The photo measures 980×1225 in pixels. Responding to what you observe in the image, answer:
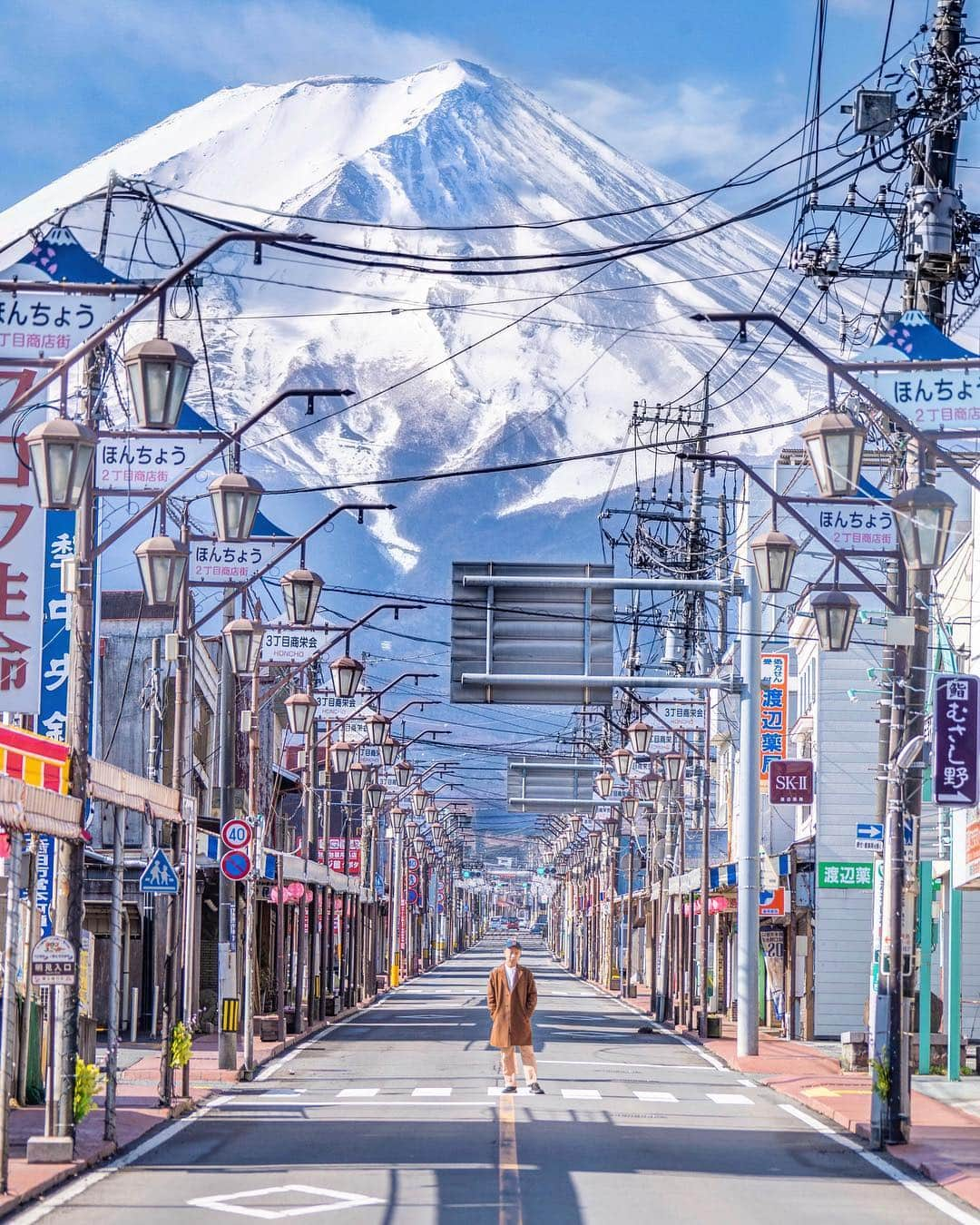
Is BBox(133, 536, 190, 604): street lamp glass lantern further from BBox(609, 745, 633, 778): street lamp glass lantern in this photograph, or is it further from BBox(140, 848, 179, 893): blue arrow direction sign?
BBox(609, 745, 633, 778): street lamp glass lantern

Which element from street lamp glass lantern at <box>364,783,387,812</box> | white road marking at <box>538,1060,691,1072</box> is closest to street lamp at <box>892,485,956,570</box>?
white road marking at <box>538,1060,691,1072</box>

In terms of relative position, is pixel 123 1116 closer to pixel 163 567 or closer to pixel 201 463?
pixel 163 567

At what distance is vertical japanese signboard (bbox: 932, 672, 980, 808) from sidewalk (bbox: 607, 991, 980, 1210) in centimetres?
421

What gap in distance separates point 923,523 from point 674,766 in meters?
42.6

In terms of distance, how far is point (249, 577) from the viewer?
94.8 ft

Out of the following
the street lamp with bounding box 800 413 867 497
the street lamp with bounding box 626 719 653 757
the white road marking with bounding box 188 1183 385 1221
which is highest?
the street lamp with bounding box 800 413 867 497

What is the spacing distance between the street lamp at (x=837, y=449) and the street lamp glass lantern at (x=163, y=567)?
280 inches

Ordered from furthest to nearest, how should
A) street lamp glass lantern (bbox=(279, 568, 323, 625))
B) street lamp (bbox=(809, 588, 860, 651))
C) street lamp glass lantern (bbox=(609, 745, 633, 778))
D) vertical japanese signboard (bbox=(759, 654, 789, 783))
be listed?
street lamp glass lantern (bbox=(609, 745, 633, 778))
vertical japanese signboard (bbox=(759, 654, 789, 783))
street lamp glass lantern (bbox=(279, 568, 323, 625))
street lamp (bbox=(809, 588, 860, 651))

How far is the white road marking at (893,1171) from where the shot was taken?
17.2m

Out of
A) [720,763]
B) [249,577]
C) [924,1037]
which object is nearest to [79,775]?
[249,577]

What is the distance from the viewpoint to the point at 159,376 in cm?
1886

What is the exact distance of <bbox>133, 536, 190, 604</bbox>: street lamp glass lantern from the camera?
74.8 feet

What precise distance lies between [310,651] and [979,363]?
67.1 ft

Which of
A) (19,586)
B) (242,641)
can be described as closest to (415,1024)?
(242,641)
